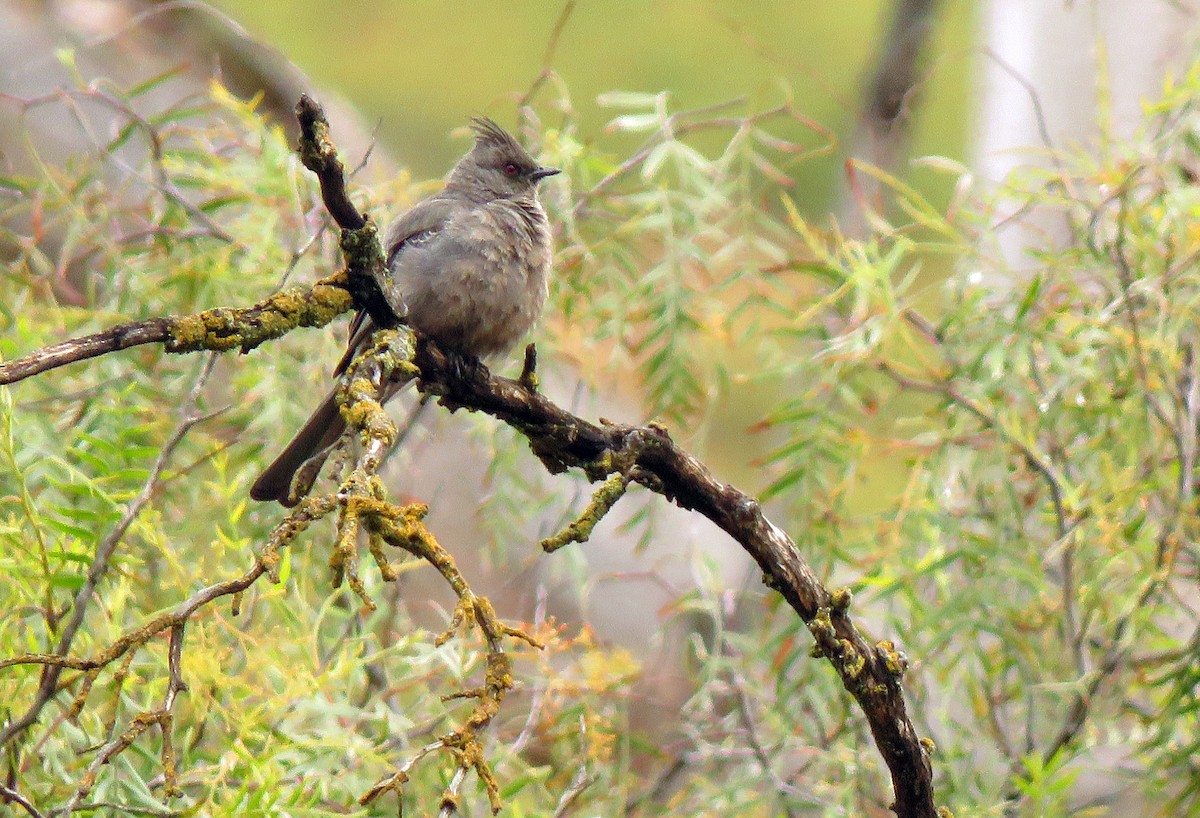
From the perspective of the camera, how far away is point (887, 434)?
13.3 ft

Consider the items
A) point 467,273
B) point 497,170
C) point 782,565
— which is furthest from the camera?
point 497,170

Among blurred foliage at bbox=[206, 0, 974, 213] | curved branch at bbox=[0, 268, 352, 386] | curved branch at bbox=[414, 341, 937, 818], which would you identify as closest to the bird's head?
curved branch at bbox=[414, 341, 937, 818]

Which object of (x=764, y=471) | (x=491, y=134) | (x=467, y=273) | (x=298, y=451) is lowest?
(x=298, y=451)

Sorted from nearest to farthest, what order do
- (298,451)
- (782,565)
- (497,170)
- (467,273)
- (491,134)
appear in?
(782,565) < (298,451) < (467,273) < (497,170) < (491,134)

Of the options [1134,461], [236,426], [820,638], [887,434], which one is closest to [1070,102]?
[887,434]

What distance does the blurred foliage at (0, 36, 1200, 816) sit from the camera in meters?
2.78

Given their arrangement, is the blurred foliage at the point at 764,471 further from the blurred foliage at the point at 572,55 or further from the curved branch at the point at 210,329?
the blurred foliage at the point at 572,55

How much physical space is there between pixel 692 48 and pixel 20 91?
5305mm

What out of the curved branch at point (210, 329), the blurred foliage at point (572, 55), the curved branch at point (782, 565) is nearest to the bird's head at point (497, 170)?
the curved branch at point (782, 565)

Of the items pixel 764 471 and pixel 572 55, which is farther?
pixel 572 55

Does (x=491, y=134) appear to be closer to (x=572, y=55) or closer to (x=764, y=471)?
(x=764, y=471)

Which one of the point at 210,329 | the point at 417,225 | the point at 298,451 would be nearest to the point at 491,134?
the point at 417,225

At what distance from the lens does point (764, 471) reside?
13.6 feet

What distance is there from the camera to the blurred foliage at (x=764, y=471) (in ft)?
9.12
